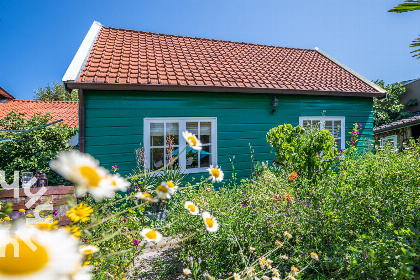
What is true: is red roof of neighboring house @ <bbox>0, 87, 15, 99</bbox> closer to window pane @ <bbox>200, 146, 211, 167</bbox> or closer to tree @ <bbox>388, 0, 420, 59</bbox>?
window pane @ <bbox>200, 146, 211, 167</bbox>

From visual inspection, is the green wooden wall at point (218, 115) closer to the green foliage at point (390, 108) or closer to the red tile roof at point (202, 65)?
the red tile roof at point (202, 65)

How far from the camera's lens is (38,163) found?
6.29 metres

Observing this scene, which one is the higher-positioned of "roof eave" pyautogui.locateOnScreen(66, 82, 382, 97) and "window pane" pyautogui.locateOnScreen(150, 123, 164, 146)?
"roof eave" pyautogui.locateOnScreen(66, 82, 382, 97)

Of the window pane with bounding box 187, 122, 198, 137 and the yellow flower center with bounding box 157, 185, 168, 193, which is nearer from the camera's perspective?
the yellow flower center with bounding box 157, 185, 168, 193

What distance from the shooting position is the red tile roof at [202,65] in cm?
562

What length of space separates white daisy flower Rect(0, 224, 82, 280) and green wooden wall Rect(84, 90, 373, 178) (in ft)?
16.9

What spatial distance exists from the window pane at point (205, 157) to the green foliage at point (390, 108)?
12.4 m

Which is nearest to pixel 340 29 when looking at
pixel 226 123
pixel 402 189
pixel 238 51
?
pixel 238 51

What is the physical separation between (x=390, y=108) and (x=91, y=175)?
17.3 m

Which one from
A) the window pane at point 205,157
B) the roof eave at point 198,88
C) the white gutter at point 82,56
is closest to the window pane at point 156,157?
the window pane at point 205,157

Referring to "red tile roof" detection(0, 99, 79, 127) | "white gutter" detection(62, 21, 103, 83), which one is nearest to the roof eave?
"white gutter" detection(62, 21, 103, 83)

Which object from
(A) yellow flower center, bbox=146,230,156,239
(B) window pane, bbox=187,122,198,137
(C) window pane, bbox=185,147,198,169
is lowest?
(C) window pane, bbox=185,147,198,169

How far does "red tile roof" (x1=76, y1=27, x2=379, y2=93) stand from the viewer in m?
5.62

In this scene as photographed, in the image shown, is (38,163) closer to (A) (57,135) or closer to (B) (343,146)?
(A) (57,135)
